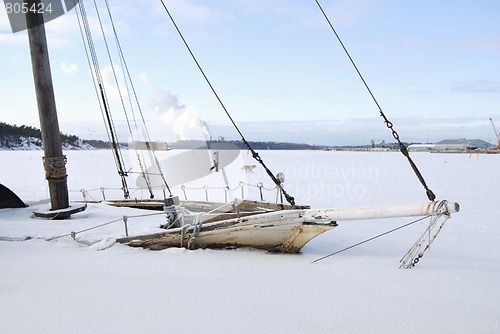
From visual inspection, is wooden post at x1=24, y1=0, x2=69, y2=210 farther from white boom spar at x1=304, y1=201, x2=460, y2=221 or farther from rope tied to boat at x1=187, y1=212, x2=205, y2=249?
white boom spar at x1=304, y1=201, x2=460, y2=221

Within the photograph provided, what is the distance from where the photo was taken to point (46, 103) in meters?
6.16

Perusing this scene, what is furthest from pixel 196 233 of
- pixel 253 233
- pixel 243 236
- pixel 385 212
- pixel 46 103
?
pixel 46 103

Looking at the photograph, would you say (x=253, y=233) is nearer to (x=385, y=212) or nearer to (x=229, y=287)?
(x=229, y=287)

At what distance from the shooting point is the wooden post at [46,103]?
608 cm

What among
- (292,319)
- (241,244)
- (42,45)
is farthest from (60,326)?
(42,45)

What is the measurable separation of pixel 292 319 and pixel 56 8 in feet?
25.7

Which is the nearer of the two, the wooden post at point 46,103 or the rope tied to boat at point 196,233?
the rope tied to boat at point 196,233

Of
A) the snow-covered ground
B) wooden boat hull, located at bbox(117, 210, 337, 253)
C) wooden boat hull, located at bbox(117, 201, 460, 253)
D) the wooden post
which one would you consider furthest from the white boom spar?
the wooden post

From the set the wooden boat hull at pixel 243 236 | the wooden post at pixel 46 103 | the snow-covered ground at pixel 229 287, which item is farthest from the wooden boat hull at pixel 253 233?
the wooden post at pixel 46 103

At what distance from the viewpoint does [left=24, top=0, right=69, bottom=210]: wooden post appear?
239 inches

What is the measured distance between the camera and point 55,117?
629cm

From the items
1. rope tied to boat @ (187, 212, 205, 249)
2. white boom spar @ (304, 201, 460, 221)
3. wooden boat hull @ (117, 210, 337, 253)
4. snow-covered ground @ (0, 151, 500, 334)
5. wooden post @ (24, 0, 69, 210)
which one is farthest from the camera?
wooden post @ (24, 0, 69, 210)

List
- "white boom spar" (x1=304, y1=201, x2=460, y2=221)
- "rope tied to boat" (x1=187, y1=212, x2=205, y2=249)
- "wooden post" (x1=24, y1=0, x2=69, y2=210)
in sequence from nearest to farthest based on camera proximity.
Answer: "white boom spar" (x1=304, y1=201, x2=460, y2=221), "rope tied to boat" (x1=187, y1=212, x2=205, y2=249), "wooden post" (x1=24, y1=0, x2=69, y2=210)

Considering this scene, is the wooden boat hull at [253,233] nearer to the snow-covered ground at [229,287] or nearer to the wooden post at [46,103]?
the snow-covered ground at [229,287]
